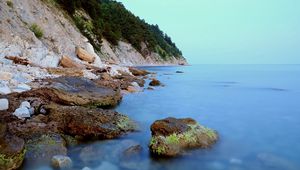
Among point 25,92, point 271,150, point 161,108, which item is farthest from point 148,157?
point 161,108

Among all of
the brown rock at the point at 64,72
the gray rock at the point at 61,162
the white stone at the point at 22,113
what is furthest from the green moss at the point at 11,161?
the brown rock at the point at 64,72

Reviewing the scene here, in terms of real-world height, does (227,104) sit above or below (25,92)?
below

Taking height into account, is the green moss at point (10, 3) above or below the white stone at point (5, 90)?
above

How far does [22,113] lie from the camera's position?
10148mm

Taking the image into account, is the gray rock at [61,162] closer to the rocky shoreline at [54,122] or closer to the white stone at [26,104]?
the rocky shoreline at [54,122]

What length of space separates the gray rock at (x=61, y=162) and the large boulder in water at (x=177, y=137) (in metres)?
2.28

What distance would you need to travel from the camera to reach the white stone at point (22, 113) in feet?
32.8

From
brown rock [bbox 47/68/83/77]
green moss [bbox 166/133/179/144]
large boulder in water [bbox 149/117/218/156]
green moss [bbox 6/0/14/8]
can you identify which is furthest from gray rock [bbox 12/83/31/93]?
green moss [bbox 6/0/14/8]

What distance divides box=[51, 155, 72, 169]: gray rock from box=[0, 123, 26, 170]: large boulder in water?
0.71 m

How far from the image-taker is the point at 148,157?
27.7 ft

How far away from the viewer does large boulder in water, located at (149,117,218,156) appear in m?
8.55

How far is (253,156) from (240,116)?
7.27 meters

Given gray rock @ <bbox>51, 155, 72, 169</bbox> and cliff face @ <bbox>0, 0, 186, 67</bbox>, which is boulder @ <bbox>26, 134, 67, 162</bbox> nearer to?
gray rock @ <bbox>51, 155, 72, 169</bbox>

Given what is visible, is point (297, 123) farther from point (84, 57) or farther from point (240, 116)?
point (84, 57)
